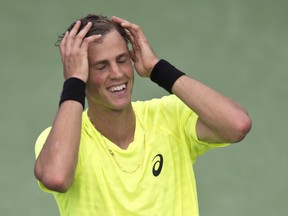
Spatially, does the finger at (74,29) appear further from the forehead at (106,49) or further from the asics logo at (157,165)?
the asics logo at (157,165)

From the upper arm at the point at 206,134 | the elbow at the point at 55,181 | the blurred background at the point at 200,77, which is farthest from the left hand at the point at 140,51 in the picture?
the blurred background at the point at 200,77

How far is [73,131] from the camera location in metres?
2.73

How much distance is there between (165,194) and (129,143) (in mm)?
202

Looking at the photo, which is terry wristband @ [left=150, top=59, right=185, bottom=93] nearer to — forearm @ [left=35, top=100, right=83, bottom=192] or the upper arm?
the upper arm

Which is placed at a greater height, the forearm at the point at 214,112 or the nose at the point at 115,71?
the nose at the point at 115,71

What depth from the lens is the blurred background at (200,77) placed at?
176 inches

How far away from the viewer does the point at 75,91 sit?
2789 mm

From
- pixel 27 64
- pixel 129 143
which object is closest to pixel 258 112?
pixel 27 64

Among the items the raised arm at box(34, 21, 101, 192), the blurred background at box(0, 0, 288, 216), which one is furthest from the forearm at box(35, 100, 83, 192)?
the blurred background at box(0, 0, 288, 216)

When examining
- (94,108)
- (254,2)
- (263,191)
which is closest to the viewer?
(94,108)

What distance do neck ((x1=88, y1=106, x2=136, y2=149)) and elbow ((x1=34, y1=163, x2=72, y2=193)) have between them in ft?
0.91

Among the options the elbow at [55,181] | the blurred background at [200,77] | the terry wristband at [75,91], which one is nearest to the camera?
the elbow at [55,181]

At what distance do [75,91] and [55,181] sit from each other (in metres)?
0.29

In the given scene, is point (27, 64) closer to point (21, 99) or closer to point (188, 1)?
point (21, 99)
